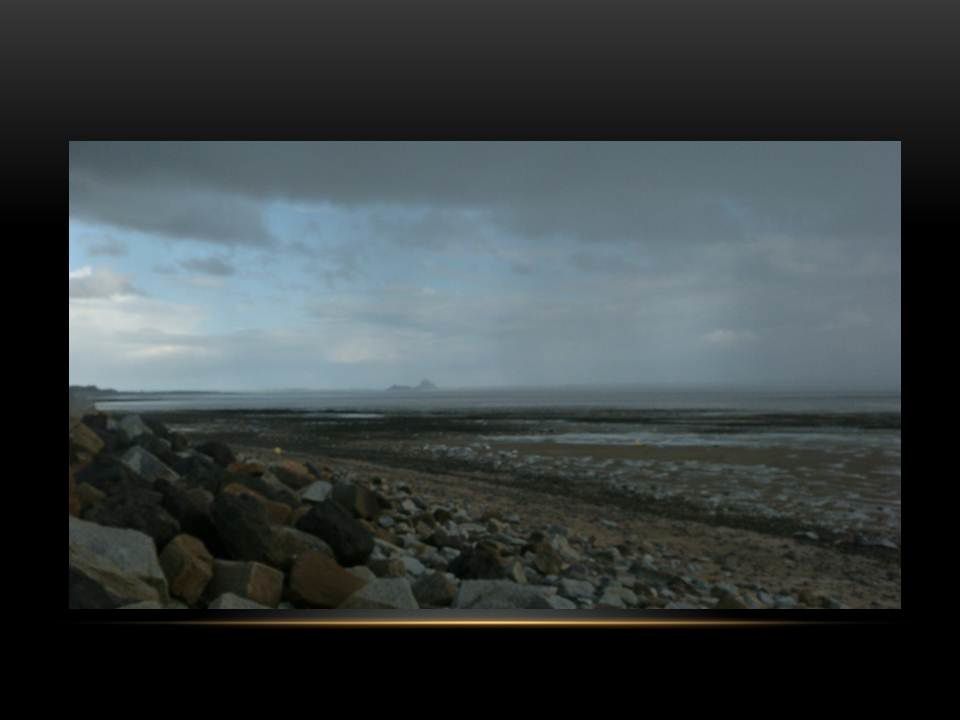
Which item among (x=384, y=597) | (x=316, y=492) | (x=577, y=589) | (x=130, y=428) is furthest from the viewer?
(x=130, y=428)

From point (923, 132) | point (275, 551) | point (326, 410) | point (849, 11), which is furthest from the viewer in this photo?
point (326, 410)

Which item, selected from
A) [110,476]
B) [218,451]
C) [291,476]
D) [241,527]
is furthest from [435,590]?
[218,451]

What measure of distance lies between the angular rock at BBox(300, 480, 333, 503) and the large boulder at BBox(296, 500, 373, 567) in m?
0.58

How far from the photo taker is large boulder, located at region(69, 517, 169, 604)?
8.76 feet

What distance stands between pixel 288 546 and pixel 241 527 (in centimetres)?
25

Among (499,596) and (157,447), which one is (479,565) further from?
(157,447)

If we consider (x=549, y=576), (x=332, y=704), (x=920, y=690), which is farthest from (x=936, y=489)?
(x=332, y=704)

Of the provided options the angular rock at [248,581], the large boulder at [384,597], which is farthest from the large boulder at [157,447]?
the large boulder at [384,597]

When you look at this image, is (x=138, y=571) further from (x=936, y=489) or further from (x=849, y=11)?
(x=849, y=11)

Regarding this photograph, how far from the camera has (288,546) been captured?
3.09m

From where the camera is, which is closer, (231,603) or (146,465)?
(231,603)

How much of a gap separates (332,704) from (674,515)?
7.60 feet

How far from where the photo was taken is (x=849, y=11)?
2.47 metres

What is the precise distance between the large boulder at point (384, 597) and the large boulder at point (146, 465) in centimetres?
150
